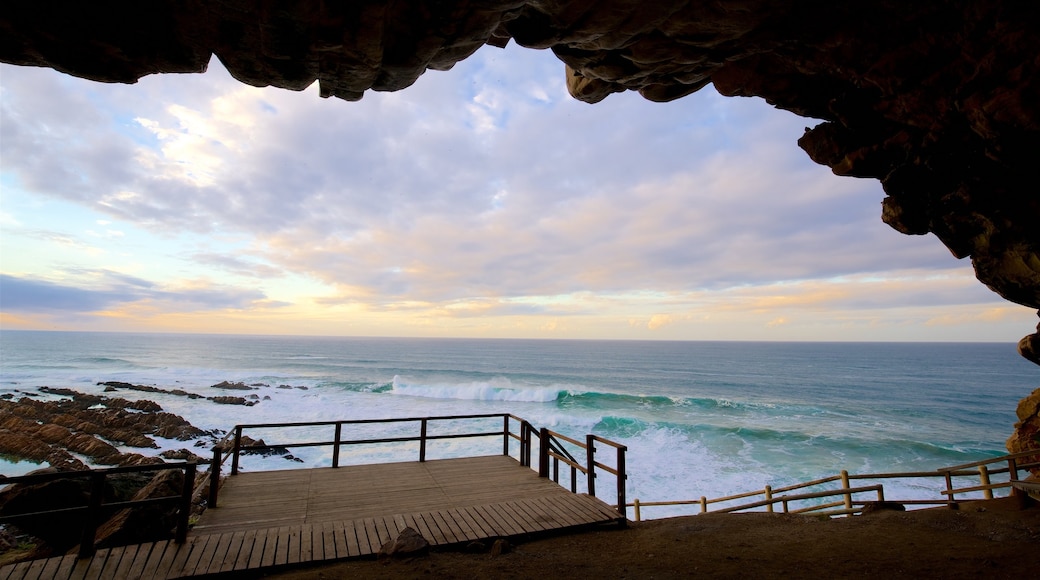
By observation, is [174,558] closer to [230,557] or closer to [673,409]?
[230,557]

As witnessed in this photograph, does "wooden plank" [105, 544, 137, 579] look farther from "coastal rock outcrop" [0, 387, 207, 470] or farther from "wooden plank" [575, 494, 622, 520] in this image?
"coastal rock outcrop" [0, 387, 207, 470]

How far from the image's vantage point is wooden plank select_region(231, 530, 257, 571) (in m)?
4.89

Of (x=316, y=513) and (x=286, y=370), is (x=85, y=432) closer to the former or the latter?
(x=316, y=513)

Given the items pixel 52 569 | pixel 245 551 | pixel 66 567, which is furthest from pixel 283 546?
pixel 52 569

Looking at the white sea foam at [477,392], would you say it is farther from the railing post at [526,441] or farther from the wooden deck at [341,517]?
the wooden deck at [341,517]

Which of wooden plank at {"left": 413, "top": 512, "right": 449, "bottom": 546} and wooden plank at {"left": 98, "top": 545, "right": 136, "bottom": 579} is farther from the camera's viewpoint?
wooden plank at {"left": 413, "top": 512, "right": 449, "bottom": 546}

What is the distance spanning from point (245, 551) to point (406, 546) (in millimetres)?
1831

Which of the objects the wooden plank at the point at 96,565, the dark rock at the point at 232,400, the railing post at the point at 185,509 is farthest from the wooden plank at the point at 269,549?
the dark rock at the point at 232,400

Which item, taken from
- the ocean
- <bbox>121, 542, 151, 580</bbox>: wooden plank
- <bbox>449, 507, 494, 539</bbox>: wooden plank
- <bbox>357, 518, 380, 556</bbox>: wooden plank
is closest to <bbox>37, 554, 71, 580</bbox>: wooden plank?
<bbox>121, 542, 151, 580</bbox>: wooden plank

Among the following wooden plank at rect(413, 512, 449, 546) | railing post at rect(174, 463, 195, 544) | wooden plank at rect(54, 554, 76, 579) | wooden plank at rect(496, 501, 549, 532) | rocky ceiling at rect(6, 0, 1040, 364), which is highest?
rocky ceiling at rect(6, 0, 1040, 364)

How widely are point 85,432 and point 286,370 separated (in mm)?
42487

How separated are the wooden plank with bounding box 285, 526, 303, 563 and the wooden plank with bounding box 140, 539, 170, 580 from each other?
1.26 m

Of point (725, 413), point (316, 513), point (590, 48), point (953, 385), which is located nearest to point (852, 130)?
point (590, 48)

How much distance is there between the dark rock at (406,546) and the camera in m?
5.27
